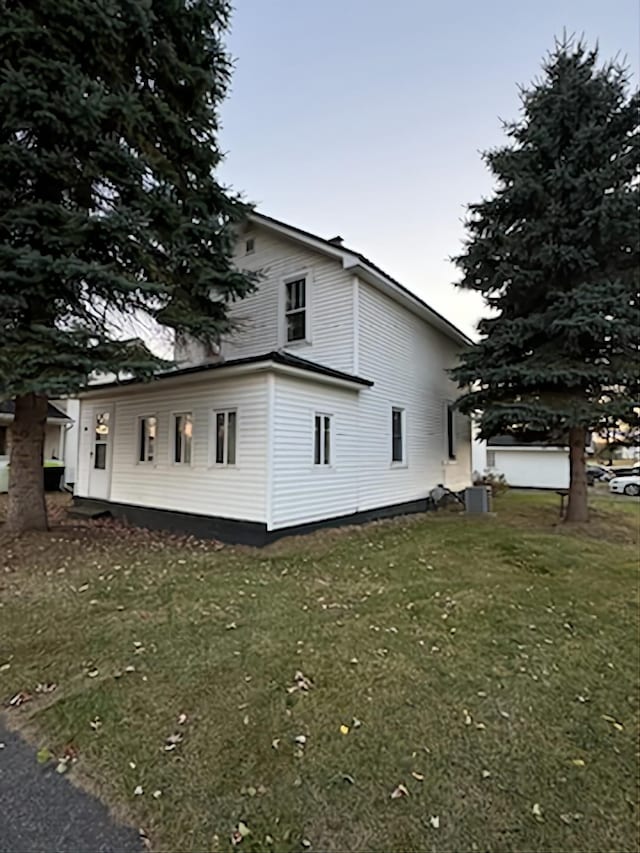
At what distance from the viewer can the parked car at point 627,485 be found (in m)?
22.4

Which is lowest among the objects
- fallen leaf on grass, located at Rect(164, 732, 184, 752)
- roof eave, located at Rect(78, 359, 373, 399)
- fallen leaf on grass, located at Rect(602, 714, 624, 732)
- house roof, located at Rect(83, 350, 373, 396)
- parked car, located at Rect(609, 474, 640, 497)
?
fallen leaf on grass, located at Rect(602, 714, 624, 732)

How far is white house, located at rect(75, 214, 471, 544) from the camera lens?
28.9 ft

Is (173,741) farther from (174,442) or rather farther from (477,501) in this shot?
(477,501)

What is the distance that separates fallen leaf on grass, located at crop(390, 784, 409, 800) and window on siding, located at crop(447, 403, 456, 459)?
1399 centimetres

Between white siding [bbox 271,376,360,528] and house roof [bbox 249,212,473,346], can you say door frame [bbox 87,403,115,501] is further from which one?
house roof [bbox 249,212,473,346]

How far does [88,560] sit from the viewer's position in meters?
7.21

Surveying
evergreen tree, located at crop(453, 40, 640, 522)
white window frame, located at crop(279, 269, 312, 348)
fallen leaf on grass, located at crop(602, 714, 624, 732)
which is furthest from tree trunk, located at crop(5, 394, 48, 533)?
evergreen tree, located at crop(453, 40, 640, 522)

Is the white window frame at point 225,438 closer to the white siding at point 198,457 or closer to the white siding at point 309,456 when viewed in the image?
the white siding at point 198,457

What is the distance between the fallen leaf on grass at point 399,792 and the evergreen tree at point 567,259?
9106 mm

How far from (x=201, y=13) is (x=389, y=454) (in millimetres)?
9992

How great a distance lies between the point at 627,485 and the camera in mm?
22656

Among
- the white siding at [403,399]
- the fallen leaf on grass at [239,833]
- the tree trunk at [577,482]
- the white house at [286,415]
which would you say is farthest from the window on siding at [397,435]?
the fallen leaf on grass at [239,833]

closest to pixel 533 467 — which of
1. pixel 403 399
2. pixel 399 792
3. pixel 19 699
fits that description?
pixel 403 399

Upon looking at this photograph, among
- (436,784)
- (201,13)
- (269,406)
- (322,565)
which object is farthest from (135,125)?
(436,784)
